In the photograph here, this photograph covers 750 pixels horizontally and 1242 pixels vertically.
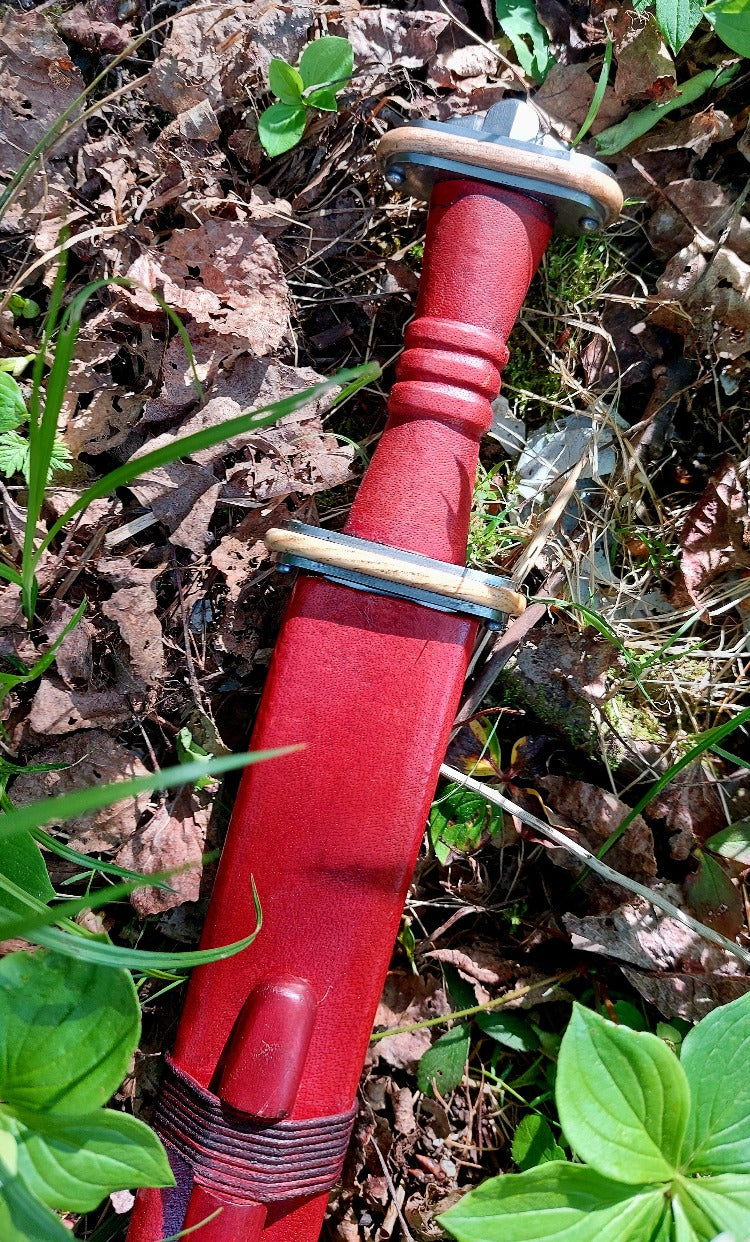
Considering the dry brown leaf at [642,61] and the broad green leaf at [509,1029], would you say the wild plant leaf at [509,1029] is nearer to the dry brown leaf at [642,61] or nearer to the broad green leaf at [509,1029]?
the broad green leaf at [509,1029]

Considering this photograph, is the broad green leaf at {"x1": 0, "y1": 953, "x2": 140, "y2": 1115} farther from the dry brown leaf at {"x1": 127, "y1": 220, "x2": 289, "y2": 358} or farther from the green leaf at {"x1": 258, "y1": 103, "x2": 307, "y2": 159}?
the green leaf at {"x1": 258, "y1": 103, "x2": 307, "y2": 159}

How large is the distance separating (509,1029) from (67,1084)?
0.86 m

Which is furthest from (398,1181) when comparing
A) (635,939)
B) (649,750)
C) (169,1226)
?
(649,750)

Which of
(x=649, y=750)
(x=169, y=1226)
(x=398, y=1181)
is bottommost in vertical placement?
(x=398, y=1181)

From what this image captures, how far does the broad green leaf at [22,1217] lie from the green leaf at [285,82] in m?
1.84

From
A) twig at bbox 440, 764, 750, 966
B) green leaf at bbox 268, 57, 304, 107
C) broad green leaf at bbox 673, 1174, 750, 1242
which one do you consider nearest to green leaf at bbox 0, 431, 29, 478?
green leaf at bbox 268, 57, 304, 107

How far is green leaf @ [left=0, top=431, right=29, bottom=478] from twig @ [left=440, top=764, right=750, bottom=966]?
99cm

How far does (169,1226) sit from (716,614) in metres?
1.47

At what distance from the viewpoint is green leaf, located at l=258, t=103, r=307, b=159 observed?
1.74 meters

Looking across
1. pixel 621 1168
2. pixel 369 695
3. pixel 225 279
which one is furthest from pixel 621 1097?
pixel 225 279

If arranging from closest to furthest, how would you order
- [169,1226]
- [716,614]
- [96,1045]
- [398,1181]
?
[96,1045]
[169,1226]
[398,1181]
[716,614]

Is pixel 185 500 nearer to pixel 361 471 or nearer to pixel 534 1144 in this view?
pixel 361 471

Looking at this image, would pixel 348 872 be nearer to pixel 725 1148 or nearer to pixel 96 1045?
pixel 96 1045

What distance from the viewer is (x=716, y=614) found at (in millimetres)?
1850
